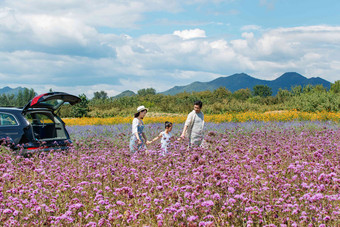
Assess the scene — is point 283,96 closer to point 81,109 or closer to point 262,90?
point 81,109

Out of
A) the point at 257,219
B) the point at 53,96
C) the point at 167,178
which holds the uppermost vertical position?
the point at 53,96

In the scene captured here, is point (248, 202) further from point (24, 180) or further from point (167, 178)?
point (24, 180)

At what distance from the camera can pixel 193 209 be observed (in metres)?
3.95

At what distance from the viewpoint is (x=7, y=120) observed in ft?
28.4

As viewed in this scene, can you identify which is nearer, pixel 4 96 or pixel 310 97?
pixel 310 97

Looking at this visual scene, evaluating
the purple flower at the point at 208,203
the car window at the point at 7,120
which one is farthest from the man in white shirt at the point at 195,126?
the purple flower at the point at 208,203

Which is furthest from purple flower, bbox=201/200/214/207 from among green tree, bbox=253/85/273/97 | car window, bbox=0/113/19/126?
green tree, bbox=253/85/273/97

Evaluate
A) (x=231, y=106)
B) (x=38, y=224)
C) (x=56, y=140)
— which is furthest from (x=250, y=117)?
(x=38, y=224)

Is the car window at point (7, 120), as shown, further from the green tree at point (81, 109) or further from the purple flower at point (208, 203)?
the green tree at point (81, 109)

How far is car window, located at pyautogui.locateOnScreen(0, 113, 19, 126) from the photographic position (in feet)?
28.2

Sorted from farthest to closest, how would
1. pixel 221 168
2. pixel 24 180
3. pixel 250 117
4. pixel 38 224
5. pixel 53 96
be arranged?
pixel 250 117 → pixel 53 96 → pixel 24 180 → pixel 221 168 → pixel 38 224

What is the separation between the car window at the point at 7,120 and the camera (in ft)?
28.2

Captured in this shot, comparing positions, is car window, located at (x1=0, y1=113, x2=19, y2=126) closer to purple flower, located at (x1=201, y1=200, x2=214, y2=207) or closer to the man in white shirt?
the man in white shirt

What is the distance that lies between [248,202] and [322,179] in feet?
3.76
